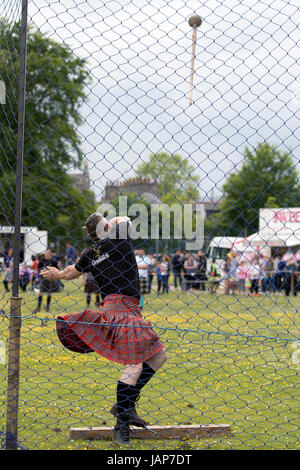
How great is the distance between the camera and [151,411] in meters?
3.26

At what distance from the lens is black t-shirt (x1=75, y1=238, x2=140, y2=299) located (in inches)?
115

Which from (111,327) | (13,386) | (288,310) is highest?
(111,327)

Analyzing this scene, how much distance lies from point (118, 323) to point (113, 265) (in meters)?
0.31

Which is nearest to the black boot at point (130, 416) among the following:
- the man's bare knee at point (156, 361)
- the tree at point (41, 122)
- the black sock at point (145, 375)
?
the black sock at point (145, 375)

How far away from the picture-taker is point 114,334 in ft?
9.29

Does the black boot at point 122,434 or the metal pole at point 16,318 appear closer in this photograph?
the metal pole at point 16,318

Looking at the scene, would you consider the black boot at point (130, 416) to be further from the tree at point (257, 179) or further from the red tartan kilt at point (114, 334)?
the tree at point (257, 179)

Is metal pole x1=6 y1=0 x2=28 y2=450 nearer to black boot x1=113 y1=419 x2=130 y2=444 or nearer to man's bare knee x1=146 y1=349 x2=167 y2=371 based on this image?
black boot x1=113 y1=419 x2=130 y2=444

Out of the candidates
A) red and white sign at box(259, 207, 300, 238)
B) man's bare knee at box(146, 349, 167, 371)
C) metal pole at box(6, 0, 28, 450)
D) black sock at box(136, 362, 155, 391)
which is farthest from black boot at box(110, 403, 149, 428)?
red and white sign at box(259, 207, 300, 238)

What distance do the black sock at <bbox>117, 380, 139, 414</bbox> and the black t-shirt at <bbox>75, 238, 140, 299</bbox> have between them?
48cm

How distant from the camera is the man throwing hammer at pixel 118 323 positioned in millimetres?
2814
